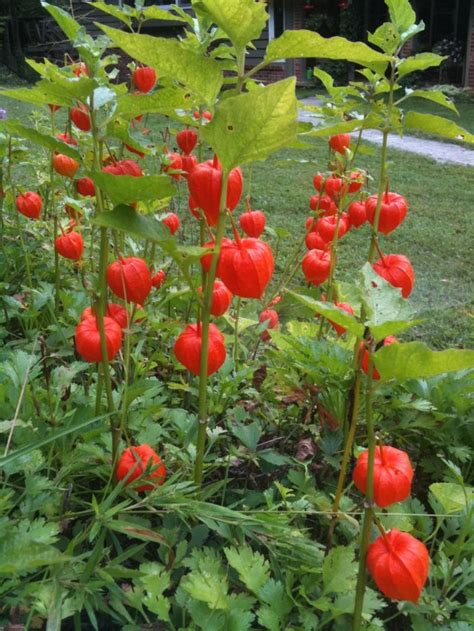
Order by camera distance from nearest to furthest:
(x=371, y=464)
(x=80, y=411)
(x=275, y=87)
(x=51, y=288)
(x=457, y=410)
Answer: (x=275, y=87), (x=371, y=464), (x=80, y=411), (x=457, y=410), (x=51, y=288)

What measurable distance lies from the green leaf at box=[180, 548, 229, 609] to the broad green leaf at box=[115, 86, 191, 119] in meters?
0.71

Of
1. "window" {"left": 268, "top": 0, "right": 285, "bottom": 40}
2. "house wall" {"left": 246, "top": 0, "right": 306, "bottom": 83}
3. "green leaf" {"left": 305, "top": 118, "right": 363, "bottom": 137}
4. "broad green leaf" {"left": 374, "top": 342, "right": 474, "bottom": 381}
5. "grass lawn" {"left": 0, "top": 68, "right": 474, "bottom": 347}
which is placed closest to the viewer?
"broad green leaf" {"left": 374, "top": 342, "right": 474, "bottom": 381}

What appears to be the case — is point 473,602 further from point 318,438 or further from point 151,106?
point 151,106

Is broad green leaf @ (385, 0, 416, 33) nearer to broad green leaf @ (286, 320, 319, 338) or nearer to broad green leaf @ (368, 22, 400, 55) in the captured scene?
broad green leaf @ (368, 22, 400, 55)

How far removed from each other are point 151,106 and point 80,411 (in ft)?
2.12

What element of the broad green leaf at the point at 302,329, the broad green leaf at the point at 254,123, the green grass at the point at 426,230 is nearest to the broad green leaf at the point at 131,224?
the broad green leaf at the point at 254,123

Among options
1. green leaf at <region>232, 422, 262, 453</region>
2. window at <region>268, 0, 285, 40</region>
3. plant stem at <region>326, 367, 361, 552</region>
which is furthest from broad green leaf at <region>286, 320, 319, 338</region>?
window at <region>268, 0, 285, 40</region>

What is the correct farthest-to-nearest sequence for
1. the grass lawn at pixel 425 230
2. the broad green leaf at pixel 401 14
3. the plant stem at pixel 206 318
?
the grass lawn at pixel 425 230, the broad green leaf at pixel 401 14, the plant stem at pixel 206 318

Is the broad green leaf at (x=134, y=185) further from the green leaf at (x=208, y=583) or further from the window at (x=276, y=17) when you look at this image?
the window at (x=276, y=17)

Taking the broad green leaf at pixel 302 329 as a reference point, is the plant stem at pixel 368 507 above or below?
above

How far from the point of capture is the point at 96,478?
1.40 meters

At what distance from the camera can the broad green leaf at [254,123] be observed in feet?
2.71

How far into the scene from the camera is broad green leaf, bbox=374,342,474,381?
32.4 inches

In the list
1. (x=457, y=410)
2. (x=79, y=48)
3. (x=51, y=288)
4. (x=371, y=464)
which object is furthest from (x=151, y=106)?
(x=51, y=288)
